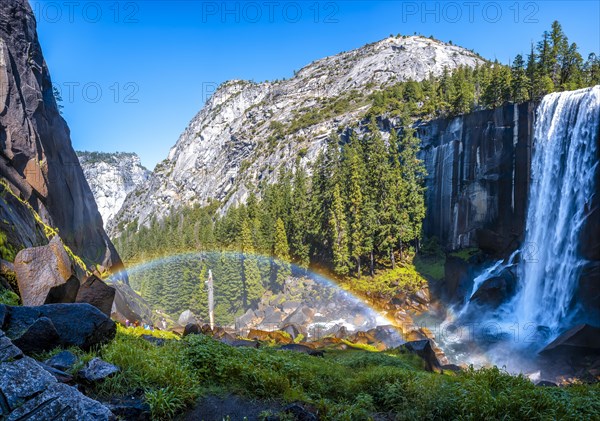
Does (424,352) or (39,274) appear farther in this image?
(424,352)

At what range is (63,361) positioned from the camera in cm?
696

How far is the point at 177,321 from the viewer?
58.7 m

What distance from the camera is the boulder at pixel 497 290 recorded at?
120ft

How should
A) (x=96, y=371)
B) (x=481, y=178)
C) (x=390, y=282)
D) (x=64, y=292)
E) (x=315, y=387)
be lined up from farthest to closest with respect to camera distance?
(x=390, y=282) < (x=481, y=178) < (x=64, y=292) < (x=315, y=387) < (x=96, y=371)

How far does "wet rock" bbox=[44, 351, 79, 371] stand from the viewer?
6.76 metres

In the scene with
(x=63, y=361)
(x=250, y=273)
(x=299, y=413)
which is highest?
(x=63, y=361)

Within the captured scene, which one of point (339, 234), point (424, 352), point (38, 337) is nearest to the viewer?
point (38, 337)

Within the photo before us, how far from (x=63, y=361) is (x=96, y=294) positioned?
17.2 feet

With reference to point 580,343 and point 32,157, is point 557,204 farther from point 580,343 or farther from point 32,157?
point 32,157

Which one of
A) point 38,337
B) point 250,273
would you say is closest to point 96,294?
point 38,337

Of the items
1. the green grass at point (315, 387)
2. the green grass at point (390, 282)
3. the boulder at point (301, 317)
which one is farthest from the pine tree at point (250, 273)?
the green grass at point (315, 387)

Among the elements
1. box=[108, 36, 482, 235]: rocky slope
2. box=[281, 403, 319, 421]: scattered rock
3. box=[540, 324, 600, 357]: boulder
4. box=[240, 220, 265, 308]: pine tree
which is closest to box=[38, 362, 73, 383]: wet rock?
box=[281, 403, 319, 421]: scattered rock

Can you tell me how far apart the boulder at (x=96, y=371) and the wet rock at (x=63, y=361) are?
0.98 feet

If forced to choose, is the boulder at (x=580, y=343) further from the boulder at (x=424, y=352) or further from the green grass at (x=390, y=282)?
the green grass at (x=390, y=282)
